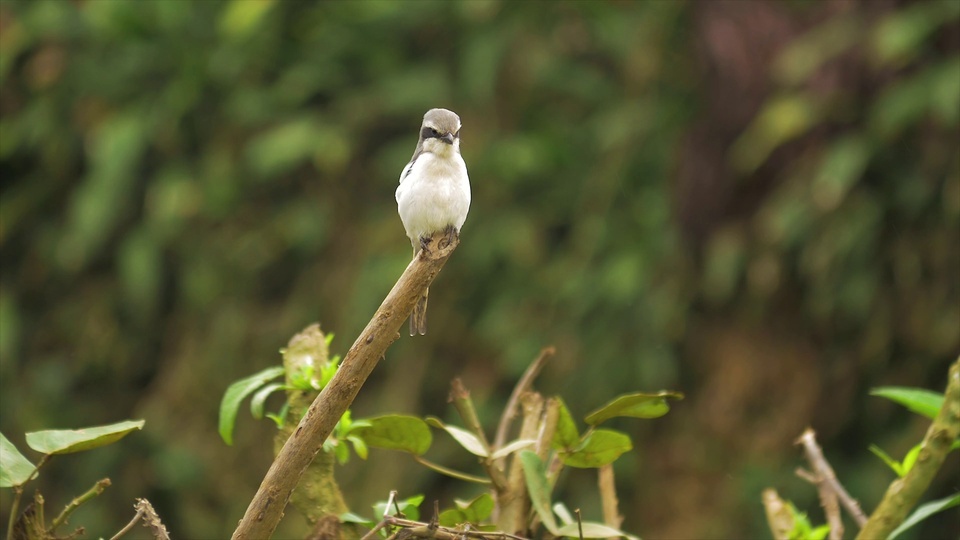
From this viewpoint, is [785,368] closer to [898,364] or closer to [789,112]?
[898,364]

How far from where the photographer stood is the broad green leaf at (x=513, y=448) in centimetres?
176

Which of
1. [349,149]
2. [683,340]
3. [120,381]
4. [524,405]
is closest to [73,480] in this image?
[120,381]

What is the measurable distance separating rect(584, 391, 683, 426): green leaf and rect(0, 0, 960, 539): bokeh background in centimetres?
348

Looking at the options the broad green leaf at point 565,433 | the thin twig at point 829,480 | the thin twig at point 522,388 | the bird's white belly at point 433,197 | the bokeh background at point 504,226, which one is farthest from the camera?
the bokeh background at point 504,226

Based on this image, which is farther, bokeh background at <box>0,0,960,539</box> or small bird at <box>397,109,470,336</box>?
bokeh background at <box>0,0,960,539</box>

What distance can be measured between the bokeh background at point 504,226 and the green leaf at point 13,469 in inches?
141

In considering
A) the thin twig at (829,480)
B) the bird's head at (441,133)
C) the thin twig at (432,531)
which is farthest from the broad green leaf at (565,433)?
the bird's head at (441,133)

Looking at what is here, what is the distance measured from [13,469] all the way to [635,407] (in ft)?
2.98

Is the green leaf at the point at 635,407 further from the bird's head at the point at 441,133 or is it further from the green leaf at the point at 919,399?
the bird's head at the point at 441,133

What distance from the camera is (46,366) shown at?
Answer: 6457 millimetres

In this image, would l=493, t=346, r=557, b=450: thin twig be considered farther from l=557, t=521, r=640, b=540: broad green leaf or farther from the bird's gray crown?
the bird's gray crown

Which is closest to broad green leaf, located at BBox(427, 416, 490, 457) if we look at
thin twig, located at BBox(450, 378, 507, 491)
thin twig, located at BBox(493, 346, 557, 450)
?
thin twig, located at BBox(450, 378, 507, 491)

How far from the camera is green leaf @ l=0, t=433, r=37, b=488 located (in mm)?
1526

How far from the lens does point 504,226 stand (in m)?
5.89
